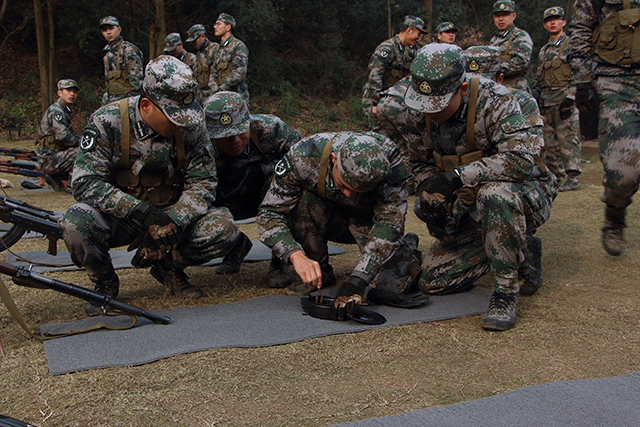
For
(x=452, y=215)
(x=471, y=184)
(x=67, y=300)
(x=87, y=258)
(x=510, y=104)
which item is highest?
(x=510, y=104)

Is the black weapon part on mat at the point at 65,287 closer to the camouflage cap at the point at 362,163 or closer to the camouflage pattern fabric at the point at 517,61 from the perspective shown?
the camouflage cap at the point at 362,163

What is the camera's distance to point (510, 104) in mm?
2789

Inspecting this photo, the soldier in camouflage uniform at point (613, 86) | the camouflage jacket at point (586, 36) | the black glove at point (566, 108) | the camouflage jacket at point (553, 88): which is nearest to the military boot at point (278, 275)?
the soldier in camouflage uniform at point (613, 86)

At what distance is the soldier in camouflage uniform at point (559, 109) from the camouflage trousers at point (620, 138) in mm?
3371

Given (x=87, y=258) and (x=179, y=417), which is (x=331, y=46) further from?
(x=179, y=417)

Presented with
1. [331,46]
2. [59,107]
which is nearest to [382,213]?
[59,107]

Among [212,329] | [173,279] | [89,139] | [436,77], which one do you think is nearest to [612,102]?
[436,77]

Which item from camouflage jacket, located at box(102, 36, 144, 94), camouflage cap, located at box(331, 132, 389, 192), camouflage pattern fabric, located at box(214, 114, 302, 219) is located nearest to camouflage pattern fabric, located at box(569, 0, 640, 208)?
camouflage cap, located at box(331, 132, 389, 192)

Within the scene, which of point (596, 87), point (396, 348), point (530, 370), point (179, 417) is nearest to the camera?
point (179, 417)

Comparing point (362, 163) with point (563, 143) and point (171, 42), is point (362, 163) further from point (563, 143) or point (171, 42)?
point (171, 42)

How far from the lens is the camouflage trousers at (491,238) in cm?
270

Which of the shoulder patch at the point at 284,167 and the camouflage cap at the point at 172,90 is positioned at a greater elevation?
the camouflage cap at the point at 172,90

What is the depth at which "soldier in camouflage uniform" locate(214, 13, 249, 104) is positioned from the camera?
300 inches

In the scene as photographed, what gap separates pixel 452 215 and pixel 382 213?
0.53 m
